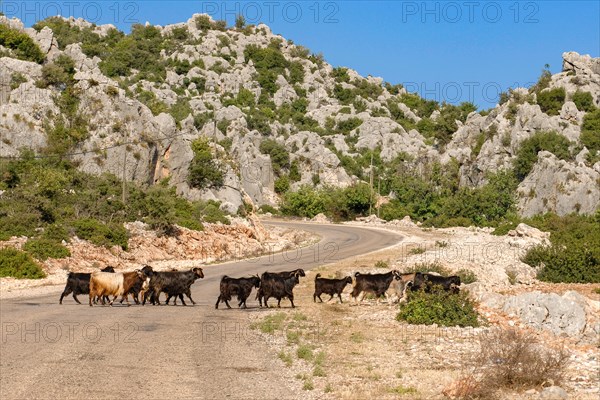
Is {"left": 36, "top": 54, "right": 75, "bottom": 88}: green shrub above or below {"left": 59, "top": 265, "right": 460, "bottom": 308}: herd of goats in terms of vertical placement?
above

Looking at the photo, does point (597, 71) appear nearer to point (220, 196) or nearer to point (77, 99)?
point (220, 196)

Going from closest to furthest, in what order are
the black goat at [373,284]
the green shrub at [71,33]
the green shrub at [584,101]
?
the black goat at [373,284] → the green shrub at [584,101] → the green shrub at [71,33]

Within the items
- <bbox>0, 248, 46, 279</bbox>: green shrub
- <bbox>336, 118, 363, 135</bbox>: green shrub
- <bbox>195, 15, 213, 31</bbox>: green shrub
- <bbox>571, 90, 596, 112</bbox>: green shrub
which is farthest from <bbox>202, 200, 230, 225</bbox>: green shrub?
<bbox>195, 15, 213, 31</bbox>: green shrub

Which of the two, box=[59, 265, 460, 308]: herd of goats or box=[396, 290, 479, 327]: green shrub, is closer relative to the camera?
box=[396, 290, 479, 327]: green shrub

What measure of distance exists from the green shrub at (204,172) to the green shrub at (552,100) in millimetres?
53409

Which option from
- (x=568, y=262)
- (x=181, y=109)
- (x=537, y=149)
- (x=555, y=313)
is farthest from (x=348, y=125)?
(x=555, y=313)

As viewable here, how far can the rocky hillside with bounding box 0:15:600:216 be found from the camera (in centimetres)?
5612

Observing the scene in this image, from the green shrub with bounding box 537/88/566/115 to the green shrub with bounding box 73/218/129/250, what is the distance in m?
71.0

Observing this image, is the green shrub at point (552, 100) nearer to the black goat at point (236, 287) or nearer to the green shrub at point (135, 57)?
the green shrub at point (135, 57)

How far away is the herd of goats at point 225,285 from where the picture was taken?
71.4 feet

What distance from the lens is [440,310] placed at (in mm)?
18938

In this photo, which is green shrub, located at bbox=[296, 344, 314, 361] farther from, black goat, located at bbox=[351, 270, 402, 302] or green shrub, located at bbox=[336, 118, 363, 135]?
green shrub, located at bbox=[336, 118, 363, 135]

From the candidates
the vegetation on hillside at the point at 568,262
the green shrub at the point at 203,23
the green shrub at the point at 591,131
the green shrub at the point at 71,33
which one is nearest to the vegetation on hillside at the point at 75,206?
the vegetation on hillside at the point at 568,262

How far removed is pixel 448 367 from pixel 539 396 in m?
2.61
